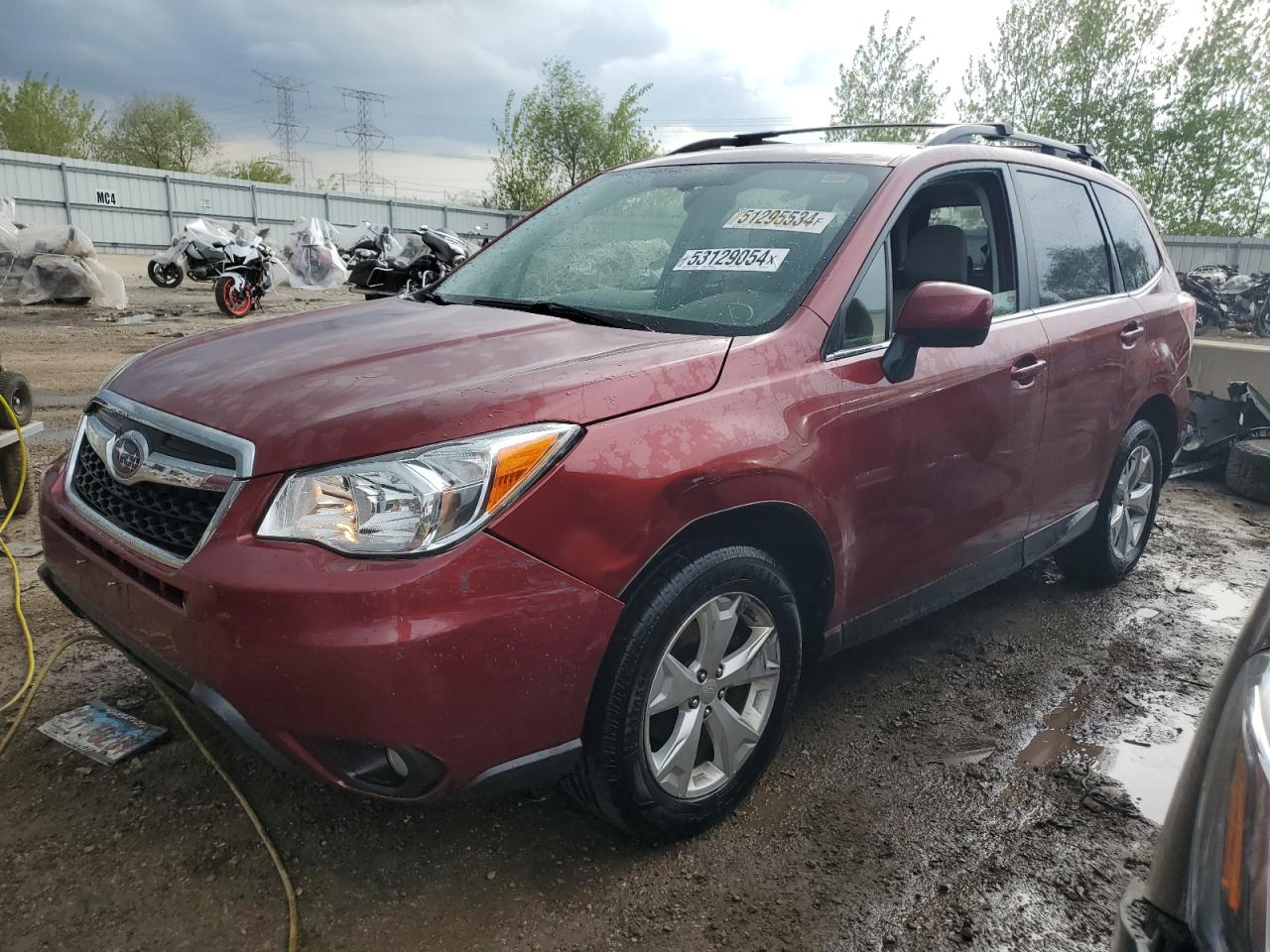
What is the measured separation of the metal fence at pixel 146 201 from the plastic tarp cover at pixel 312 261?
227 inches

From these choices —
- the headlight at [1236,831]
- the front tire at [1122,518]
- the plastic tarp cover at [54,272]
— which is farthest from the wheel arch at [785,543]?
the plastic tarp cover at [54,272]

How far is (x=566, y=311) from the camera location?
2.81 m

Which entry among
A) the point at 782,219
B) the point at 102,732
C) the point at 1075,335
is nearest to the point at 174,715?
the point at 102,732

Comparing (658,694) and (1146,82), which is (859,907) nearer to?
(658,694)

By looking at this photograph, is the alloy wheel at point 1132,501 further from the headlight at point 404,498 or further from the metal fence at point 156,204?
the metal fence at point 156,204

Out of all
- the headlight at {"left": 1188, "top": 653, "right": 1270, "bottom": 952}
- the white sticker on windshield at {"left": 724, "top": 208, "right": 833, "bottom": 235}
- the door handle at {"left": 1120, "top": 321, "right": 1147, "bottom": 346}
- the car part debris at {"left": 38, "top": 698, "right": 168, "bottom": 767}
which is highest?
the white sticker on windshield at {"left": 724, "top": 208, "right": 833, "bottom": 235}

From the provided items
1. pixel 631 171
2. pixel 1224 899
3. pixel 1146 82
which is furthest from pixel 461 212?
pixel 1224 899

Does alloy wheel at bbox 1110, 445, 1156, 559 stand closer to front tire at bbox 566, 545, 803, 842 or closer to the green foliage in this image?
front tire at bbox 566, 545, 803, 842

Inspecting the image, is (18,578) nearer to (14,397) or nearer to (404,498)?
(14,397)

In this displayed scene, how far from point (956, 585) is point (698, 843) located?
1337 mm

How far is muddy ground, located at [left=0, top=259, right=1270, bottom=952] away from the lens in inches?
85.3

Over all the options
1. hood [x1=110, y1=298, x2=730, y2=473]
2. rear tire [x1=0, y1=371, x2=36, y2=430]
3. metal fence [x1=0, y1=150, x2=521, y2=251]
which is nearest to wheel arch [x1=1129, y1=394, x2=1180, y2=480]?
hood [x1=110, y1=298, x2=730, y2=473]

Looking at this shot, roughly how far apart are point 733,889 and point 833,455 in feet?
3.71

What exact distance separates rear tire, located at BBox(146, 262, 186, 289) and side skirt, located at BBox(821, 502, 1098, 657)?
60.8 ft
